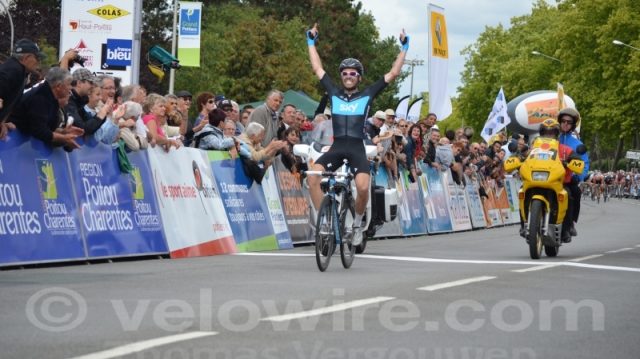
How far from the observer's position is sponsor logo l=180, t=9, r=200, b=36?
36.5 meters

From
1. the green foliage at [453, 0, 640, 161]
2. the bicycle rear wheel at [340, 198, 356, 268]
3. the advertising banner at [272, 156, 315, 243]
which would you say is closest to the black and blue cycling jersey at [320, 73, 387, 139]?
the bicycle rear wheel at [340, 198, 356, 268]

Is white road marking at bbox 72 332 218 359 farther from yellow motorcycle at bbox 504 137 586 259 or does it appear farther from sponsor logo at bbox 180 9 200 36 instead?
sponsor logo at bbox 180 9 200 36

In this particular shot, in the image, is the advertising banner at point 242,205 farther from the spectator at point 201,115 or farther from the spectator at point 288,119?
the spectator at point 288,119

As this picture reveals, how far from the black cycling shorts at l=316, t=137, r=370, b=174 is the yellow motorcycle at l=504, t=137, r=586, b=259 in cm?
307

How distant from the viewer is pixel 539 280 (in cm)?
1304

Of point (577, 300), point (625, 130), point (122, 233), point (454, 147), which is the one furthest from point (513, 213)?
point (625, 130)

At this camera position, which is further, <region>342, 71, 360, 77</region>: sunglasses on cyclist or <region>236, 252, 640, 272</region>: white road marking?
<region>236, 252, 640, 272</region>: white road marking

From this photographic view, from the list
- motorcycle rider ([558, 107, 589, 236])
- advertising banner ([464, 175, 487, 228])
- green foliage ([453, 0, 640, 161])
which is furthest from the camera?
green foliage ([453, 0, 640, 161])

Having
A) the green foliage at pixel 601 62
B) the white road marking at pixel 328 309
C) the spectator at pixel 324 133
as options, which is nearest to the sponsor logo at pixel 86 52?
the spectator at pixel 324 133

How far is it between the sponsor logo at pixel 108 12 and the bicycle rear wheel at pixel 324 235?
11544mm

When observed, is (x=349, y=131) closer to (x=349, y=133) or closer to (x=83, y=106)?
(x=349, y=133)

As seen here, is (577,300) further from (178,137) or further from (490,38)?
(490,38)

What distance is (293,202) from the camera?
21.0 metres

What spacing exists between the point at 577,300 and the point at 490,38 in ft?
422
